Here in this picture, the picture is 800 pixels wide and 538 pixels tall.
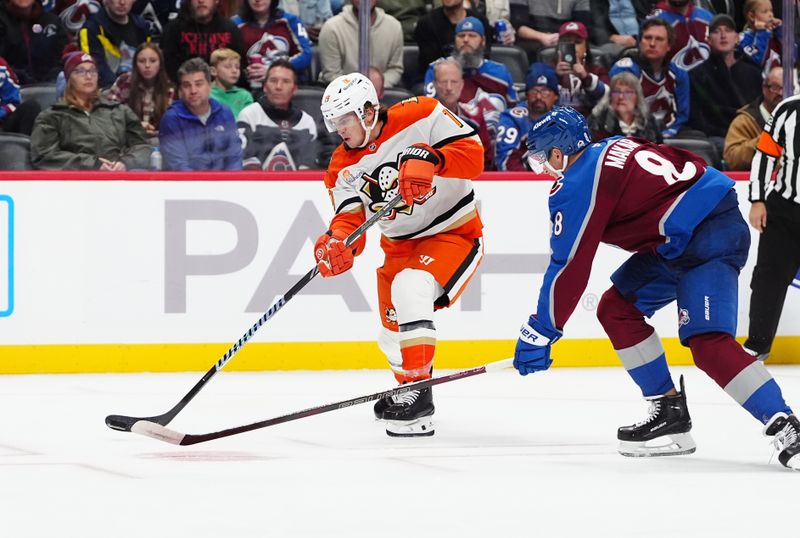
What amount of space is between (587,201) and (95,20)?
3.27m

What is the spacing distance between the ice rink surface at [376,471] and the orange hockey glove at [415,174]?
774mm

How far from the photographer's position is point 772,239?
5598 mm

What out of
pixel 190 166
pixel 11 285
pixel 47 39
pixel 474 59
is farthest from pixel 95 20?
pixel 474 59

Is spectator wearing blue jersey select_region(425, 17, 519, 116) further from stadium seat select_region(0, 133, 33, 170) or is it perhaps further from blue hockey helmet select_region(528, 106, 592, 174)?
blue hockey helmet select_region(528, 106, 592, 174)

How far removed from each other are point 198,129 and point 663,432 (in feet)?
9.49

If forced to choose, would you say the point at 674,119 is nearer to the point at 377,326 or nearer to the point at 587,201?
the point at 377,326

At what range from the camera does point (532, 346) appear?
136 inches

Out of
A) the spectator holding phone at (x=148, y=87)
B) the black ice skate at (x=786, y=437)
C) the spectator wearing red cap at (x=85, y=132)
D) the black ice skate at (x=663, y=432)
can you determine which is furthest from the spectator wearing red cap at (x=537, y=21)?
the black ice skate at (x=786, y=437)

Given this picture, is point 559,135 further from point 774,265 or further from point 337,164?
point 774,265

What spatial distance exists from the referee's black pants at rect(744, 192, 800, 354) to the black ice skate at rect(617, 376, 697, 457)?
6.72 feet

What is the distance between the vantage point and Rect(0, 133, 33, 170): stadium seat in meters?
5.56

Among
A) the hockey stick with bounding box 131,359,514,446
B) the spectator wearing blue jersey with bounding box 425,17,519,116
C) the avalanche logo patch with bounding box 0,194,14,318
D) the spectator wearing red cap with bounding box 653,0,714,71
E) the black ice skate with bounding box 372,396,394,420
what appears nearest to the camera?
the hockey stick with bounding box 131,359,514,446

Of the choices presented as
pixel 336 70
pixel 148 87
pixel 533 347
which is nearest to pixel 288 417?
pixel 533 347

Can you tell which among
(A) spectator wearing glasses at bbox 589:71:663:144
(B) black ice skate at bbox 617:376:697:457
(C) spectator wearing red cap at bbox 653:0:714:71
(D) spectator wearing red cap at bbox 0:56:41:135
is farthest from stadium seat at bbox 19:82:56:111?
(B) black ice skate at bbox 617:376:697:457
